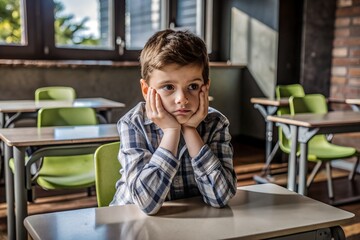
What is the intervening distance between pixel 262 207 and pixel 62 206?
2217 mm

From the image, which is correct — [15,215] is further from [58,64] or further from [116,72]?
[116,72]

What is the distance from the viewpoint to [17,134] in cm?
222

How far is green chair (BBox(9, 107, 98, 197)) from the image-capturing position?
230 centimetres

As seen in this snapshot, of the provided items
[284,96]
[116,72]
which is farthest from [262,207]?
[116,72]

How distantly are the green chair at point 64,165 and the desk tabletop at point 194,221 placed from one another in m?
1.27

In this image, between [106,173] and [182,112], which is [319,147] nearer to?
[106,173]

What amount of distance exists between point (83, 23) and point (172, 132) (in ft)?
12.8

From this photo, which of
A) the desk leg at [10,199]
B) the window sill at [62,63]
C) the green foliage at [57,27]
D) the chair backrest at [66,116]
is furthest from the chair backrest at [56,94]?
the desk leg at [10,199]

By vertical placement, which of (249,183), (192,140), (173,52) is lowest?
(249,183)

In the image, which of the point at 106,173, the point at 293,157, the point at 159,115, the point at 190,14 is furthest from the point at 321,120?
the point at 190,14

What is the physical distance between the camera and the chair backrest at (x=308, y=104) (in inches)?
132

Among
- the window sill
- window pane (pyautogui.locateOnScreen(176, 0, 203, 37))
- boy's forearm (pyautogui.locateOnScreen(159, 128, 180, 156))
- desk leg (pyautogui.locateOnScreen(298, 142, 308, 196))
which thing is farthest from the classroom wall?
boy's forearm (pyautogui.locateOnScreen(159, 128, 180, 156))

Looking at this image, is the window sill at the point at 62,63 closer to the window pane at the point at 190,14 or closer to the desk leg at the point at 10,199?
the window pane at the point at 190,14

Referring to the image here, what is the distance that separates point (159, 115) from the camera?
3.75 ft
